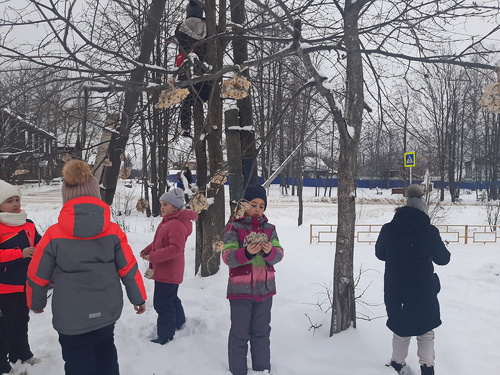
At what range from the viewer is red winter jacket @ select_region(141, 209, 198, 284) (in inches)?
125

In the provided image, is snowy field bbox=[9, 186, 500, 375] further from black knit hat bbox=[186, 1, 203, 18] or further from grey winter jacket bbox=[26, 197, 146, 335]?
black knit hat bbox=[186, 1, 203, 18]

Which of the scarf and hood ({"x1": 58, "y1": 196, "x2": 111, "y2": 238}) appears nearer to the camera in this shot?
hood ({"x1": 58, "y1": 196, "x2": 111, "y2": 238})

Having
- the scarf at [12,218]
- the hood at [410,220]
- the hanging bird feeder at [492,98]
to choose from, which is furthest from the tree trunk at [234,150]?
the hanging bird feeder at [492,98]

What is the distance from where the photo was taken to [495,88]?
1.99 metres

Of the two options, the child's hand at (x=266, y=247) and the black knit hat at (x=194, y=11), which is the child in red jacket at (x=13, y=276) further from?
the black knit hat at (x=194, y=11)

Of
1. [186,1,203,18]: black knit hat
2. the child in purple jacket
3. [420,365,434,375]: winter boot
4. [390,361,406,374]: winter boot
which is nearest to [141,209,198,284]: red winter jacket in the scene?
the child in purple jacket

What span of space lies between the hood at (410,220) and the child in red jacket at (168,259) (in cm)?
183

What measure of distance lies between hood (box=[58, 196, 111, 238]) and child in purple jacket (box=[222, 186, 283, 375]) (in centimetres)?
89

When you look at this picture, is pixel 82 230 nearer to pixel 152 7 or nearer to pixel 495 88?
pixel 495 88

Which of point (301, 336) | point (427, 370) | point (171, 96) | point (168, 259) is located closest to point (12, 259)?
point (168, 259)

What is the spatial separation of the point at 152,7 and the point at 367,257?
6.21m

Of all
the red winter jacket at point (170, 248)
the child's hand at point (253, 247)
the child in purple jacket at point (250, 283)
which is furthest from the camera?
the red winter jacket at point (170, 248)

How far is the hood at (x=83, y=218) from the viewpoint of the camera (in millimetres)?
2119

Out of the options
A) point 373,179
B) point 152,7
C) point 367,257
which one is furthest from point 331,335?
point 373,179
